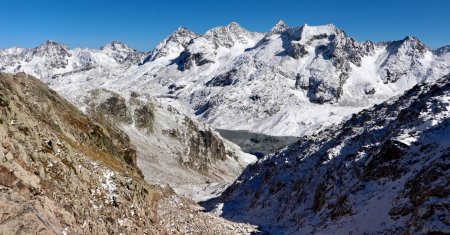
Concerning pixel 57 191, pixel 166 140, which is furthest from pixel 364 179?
pixel 166 140

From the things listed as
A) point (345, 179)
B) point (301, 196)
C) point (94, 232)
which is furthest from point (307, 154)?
point (94, 232)

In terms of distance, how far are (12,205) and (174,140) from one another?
430ft

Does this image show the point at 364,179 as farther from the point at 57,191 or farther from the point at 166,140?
the point at 166,140

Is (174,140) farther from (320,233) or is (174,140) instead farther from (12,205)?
(12,205)

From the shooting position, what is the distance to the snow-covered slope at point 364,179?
3770 cm

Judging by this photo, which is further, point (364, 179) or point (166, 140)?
point (166, 140)

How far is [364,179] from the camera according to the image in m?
48.1

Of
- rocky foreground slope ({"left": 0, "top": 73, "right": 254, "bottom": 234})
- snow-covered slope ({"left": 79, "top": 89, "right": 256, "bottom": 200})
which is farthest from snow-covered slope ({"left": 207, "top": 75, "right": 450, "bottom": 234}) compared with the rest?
snow-covered slope ({"left": 79, "top": 89, "right": 256, "bottom": 200})

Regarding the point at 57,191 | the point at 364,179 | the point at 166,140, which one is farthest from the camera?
the point at 166,140

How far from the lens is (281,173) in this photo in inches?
2726

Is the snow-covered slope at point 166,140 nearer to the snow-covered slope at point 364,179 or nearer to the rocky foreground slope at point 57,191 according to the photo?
the snow-covered slope at point 364,179

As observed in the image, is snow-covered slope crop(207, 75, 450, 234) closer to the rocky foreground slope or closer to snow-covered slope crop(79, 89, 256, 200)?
the rocky foreground slope

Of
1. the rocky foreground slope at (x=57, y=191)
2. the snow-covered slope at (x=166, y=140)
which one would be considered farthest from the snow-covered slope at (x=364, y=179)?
the snow-covered slope at (x=166, y=140)

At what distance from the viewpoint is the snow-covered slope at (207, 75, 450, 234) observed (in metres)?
37.7
